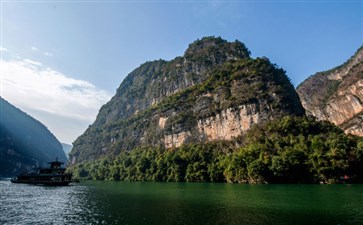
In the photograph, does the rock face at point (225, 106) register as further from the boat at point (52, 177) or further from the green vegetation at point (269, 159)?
the boat at point (52, 177)

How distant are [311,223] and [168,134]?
13756cm

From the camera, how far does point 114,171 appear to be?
155 meters

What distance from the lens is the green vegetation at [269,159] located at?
83.2 metres

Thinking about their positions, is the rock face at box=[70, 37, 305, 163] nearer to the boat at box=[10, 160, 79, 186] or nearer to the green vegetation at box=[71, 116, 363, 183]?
the green vegetation at box=[71, 116, 363, 183]

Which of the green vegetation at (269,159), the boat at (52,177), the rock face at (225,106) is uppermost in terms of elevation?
the rock face at (225,106)

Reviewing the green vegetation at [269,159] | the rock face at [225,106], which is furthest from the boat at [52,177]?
the rock face at [225,106]

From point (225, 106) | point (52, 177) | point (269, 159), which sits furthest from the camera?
point (225, 106)

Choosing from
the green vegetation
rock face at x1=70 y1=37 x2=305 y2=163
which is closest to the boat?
the green vegetation

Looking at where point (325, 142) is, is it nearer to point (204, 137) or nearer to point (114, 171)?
point (204, 137)

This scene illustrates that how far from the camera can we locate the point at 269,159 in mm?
91188

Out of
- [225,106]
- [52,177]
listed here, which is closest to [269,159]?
[225,106]

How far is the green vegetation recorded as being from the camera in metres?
83.2

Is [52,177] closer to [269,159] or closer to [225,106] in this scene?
[269,159]

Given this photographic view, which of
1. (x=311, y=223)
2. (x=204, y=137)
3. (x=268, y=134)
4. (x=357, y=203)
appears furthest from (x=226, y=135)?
(x=311, y=223)
